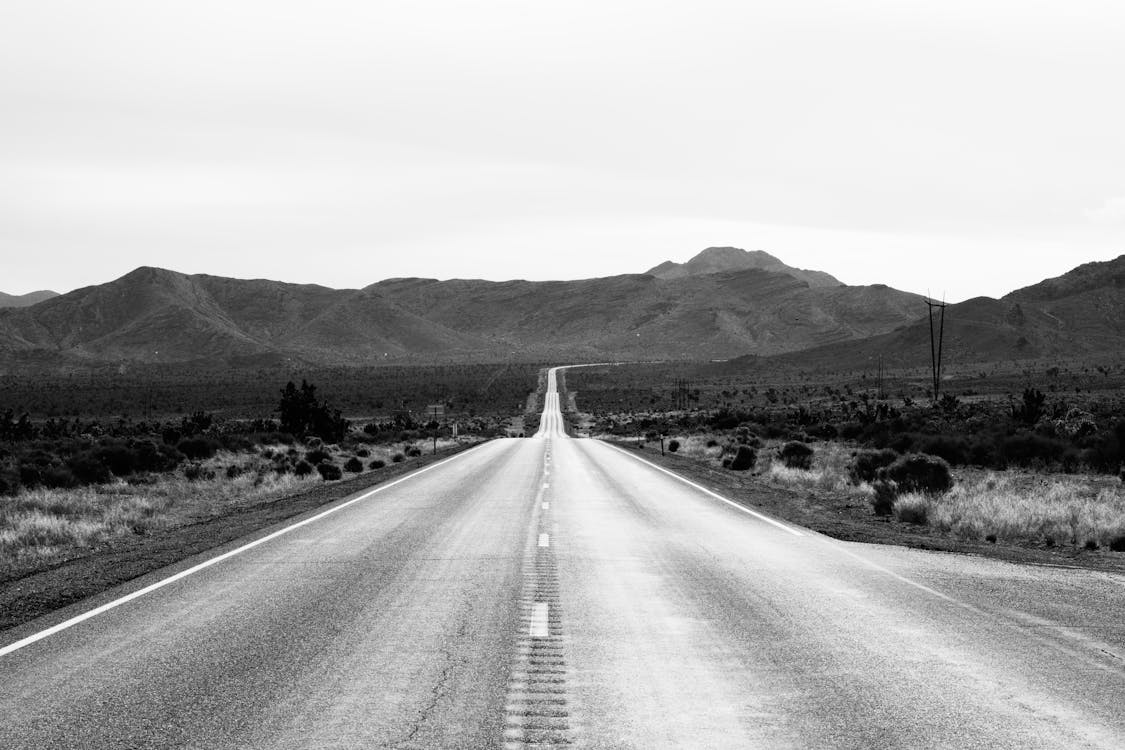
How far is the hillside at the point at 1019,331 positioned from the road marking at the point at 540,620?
160 metres

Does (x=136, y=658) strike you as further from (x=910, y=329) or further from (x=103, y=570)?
(x=910, y=329)

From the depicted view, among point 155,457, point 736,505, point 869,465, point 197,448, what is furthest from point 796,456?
point 197,448

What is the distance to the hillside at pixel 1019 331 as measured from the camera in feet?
531

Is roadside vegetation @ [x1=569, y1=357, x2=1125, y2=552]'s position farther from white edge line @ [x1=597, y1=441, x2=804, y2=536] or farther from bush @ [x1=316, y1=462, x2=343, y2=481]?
bush @ [x1=316, y1=462, x2=343, y2=481]

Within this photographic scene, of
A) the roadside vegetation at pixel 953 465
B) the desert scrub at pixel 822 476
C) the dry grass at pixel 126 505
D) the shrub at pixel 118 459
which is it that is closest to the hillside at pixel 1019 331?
the roadside vegetation at pixel 953 465

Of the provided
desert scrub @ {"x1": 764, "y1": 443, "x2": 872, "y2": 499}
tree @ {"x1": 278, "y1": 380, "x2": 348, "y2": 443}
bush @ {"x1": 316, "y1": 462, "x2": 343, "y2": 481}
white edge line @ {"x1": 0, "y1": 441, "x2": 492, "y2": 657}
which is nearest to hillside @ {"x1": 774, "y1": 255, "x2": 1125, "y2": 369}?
tree @ {"x1": 278, "y1": 380, "x2": 348, "y2": 443}

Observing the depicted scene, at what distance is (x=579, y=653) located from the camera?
8.02 meters

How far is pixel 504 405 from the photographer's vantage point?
12200cm

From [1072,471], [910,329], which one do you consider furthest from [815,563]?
[910,329]

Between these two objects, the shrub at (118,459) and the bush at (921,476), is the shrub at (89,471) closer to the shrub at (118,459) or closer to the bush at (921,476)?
the shrub at (118,459)

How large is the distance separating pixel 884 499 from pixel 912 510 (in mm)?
1703

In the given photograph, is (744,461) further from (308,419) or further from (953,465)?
(308,419)

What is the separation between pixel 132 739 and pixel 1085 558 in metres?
13.3

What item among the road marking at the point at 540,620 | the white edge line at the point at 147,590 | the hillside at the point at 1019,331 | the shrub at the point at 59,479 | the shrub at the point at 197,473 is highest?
the hillside at the point at 1019,331
